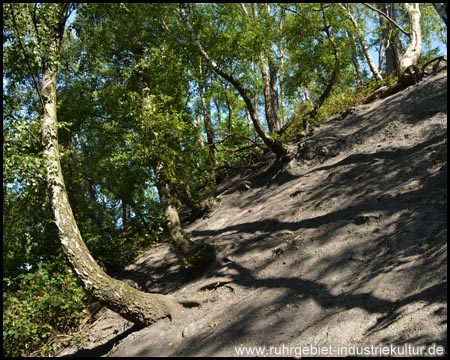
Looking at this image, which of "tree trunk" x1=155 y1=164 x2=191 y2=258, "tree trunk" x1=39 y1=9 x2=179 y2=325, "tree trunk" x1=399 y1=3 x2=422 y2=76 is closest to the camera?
"tree trunk" x1=39 y1=9 x2=179 y2=325

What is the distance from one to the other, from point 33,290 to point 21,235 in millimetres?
3285

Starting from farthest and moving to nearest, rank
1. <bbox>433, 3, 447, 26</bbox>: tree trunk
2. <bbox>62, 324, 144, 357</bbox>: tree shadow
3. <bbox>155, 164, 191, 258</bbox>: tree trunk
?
1. <bbox>155, 164, 191, 258</bbox>: tree trunk
2. <bbox>62, 324, 144, 357</bbox>: tree shadow
3. <bbox>433, 3, 447, 26</bbox>: tree trunk

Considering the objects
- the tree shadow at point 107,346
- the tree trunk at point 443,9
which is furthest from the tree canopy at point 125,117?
the tree trunk at point 443,9

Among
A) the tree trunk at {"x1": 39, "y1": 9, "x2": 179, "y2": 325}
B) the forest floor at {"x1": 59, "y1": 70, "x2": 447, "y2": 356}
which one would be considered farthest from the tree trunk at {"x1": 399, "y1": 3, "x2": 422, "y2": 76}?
the tree trunk at {"x1": 39, "y1": 9, "x2": 179, "y2": 325}

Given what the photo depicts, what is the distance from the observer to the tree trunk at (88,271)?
22.0 ft

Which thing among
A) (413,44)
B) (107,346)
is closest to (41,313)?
(107,346)

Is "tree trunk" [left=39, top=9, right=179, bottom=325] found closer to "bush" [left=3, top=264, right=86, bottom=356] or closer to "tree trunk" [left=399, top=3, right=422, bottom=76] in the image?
"bush" [left=3, top=264, right=86, bottom=356]

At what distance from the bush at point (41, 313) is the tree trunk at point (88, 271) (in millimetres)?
2748

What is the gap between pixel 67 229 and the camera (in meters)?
6.94

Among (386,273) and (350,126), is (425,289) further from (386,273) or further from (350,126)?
(350,126)

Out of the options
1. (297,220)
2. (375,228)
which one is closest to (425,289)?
(375,228)

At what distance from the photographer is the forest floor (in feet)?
15.6

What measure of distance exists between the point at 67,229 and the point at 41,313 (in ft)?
10.8

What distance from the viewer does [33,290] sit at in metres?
9.49
